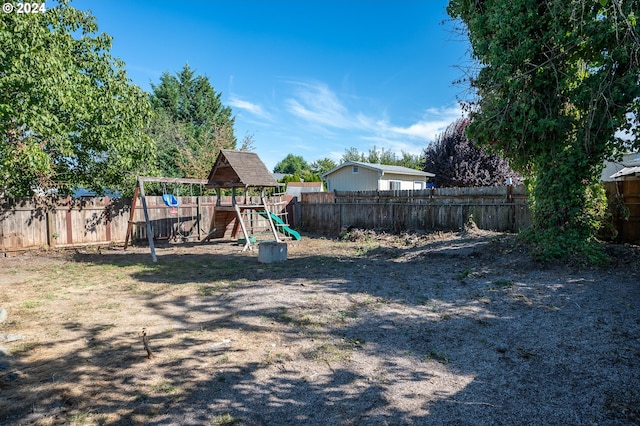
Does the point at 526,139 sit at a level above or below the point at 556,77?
below

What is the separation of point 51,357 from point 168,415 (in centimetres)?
190

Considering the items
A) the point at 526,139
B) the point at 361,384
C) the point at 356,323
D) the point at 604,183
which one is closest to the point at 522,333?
the point at 356,323

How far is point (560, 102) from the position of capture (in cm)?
711

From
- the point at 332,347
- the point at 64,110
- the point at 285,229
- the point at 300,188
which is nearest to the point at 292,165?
the point at 300,188

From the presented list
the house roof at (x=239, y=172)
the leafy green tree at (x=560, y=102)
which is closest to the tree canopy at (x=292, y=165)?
the house roof at (x=239, y=172)

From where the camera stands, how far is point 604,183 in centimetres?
848

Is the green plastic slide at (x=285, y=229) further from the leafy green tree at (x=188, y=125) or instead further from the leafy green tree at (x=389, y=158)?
the leafy green tree at (x=389, y=158)

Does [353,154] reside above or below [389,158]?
above

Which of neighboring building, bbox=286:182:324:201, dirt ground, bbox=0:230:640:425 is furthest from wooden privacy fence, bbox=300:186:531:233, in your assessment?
neighboring building, bbox=286:182:324:201

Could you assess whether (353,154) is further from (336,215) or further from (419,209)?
(419,209)

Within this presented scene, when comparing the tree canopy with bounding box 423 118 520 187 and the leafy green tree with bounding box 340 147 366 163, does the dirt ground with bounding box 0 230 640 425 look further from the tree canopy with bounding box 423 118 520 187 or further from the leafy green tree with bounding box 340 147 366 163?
the leafy green tree with bounding box 340 147 366 163

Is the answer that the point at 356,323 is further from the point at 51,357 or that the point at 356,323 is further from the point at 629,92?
the point at 629,92

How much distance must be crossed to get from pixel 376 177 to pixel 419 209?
342 inches

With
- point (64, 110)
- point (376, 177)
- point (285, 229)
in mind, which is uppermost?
point (64, 110)
